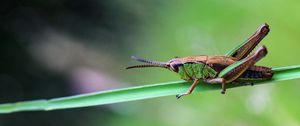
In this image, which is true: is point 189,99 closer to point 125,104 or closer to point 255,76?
point 125,104

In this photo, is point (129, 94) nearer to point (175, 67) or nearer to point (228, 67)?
point (175, 67)

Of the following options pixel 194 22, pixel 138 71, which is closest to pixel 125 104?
pixel 138 71

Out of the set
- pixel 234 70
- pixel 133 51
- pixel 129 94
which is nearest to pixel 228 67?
pixel 234 70

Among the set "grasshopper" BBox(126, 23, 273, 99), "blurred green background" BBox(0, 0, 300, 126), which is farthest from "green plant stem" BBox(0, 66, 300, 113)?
"blurred green background" BBox(0, 0, 300, 126)

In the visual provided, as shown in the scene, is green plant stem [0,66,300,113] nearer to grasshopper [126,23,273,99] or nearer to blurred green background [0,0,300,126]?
grasshopper [126,23,273,99]

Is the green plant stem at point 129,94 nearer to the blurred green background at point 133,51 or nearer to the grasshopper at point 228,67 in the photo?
the grasshopper at point 228,67

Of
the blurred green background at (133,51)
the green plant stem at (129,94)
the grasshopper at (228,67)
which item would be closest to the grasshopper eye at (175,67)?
the grasshopper at (228,67)
